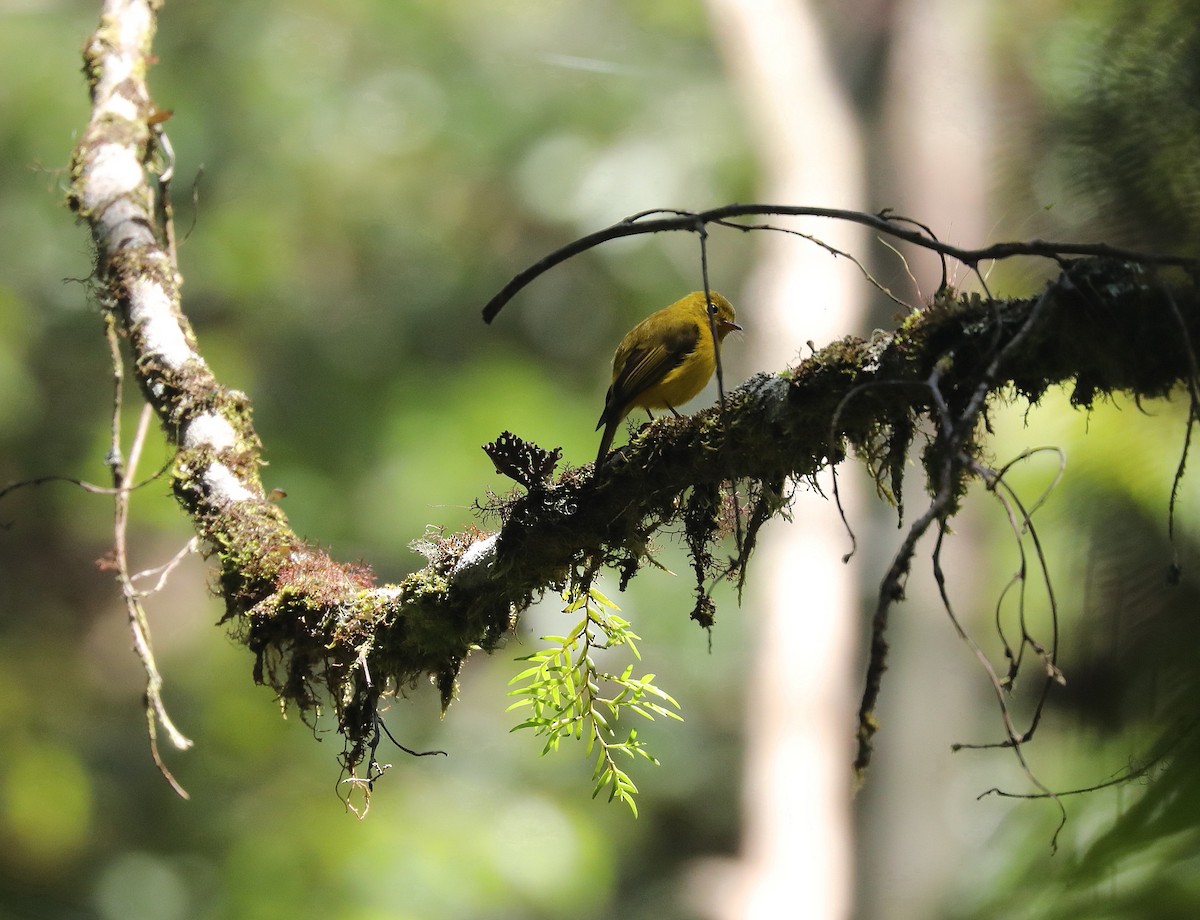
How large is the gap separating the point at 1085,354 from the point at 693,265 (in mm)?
8483

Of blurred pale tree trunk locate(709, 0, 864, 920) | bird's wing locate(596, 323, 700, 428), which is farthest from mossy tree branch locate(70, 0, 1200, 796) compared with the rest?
blurred pale tree trunk locate(709, 0, 864, 920)

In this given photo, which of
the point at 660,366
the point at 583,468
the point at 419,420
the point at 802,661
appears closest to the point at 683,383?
the point at 660,366

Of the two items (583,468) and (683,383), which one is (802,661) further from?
(583,468)

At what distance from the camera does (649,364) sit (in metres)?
3.24

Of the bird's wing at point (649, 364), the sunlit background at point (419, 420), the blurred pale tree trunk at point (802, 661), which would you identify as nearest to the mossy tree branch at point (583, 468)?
the sunlit background at point (419, 420)

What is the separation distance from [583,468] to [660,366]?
1197 millimetres

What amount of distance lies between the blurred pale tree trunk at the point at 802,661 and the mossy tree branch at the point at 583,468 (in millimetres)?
4470

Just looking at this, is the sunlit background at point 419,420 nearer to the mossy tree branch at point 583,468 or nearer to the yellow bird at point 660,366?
the mossy tree branch at point 583,468

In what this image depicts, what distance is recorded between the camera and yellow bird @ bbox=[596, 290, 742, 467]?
3250mm

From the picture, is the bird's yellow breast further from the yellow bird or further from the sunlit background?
the sunlit background

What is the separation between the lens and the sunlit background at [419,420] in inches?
263

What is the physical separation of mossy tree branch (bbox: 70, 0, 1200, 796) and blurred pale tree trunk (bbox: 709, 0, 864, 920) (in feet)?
14.7

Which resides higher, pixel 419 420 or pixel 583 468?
pixel 419 420

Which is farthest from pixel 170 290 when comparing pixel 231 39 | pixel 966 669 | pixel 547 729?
pixel 231 39
